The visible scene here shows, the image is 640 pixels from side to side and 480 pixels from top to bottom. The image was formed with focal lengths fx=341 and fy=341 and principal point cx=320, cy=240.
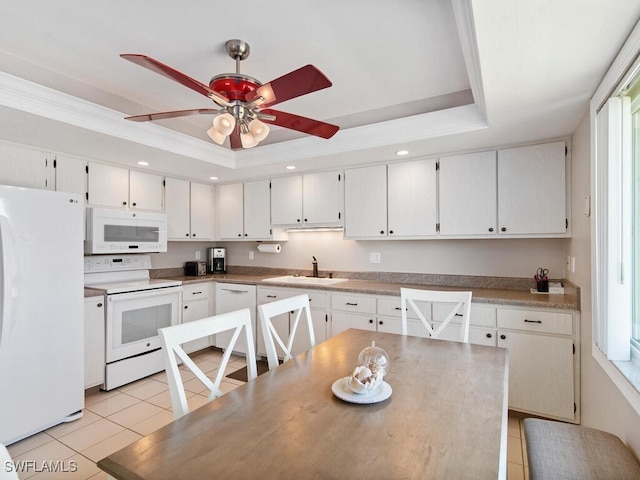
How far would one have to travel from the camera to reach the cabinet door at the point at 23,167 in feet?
8.58

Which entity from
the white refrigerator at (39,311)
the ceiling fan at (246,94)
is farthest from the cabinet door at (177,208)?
the ceiling fan at (246,94)

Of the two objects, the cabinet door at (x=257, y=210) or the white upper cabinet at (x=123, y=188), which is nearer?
the white upper cabinet at (x=123, y=188)

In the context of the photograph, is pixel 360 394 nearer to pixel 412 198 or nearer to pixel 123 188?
pixel 412 198

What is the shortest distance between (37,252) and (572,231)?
3776mm

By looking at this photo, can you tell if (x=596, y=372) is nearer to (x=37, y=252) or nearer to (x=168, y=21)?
(x=168, y=21)

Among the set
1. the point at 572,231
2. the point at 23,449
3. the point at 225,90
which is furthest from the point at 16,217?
the point at 572,231

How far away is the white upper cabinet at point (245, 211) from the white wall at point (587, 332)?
115 inches

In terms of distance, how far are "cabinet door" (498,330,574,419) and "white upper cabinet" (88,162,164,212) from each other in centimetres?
357

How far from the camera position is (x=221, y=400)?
3.84ft

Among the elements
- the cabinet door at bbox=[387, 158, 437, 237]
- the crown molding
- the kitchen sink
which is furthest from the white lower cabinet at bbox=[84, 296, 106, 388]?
the cabinet door at bbox=[387, 158, 437, 237]

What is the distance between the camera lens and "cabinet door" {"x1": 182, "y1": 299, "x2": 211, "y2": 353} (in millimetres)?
3713

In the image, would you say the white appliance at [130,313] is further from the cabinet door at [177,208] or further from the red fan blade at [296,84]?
the red fan blade at [296,84]

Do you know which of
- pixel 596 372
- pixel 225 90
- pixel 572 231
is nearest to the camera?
pixel 225 90

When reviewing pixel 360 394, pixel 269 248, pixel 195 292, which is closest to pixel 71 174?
pixel 195 292
